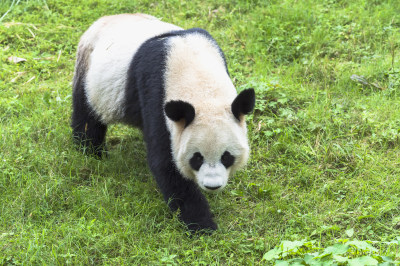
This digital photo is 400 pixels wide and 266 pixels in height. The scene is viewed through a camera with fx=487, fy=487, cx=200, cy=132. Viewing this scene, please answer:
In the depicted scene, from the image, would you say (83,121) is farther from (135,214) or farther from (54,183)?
(135,214)

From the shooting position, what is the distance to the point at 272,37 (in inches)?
292

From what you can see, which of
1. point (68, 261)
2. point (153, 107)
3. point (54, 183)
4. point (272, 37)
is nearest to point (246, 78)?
point (272, 37)

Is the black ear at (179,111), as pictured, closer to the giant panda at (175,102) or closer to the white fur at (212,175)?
the giant panda at (175,102)

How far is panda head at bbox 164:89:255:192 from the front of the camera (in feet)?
13.0

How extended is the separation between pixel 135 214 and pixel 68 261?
944 mm

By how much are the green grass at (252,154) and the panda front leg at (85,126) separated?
19 centimetres

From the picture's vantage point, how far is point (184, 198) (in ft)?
14.6

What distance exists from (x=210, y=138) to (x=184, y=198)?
2.58 feet

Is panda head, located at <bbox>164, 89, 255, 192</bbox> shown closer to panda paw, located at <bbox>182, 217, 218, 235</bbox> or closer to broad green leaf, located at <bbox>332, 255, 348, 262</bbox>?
panda paw, located at <bbox>182, 217, 218, 235</bbox>

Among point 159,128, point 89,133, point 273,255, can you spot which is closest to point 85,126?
point 89,133

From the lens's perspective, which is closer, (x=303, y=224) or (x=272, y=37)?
(x=303, y=224)

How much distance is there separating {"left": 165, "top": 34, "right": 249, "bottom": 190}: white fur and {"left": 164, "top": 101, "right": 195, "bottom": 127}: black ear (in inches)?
2.7

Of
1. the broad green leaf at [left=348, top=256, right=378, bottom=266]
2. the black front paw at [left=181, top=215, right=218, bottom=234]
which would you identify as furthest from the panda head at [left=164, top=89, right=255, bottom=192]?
the broad green leaf at [left=348, top=256, right=378, bottom=266]

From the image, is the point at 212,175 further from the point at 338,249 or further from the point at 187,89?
the point at 338,249
